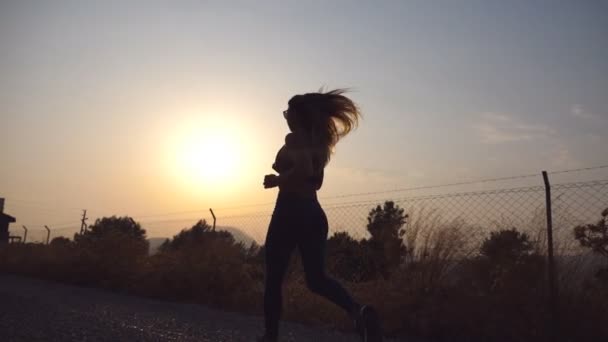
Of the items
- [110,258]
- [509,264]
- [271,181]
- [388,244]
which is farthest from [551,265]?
[110,258]

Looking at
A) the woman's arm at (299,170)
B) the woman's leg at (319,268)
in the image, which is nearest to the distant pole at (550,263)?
the woman's leg at (319,268)

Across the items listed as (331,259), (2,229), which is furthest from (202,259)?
(2,229)

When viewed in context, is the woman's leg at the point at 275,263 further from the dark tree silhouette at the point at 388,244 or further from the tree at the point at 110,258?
the tree at the point at 110,258

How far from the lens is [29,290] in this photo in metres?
8.91

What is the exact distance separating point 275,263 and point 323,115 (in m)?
1.10

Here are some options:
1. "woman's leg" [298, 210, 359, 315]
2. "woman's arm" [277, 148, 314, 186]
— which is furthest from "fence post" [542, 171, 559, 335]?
"woman's arm" [277, 148, 314, 186]

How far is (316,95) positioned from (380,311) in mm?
3425

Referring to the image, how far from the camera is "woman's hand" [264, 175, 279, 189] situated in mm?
3502

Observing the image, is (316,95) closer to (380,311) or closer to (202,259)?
(380,311)

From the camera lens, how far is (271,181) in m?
3.51

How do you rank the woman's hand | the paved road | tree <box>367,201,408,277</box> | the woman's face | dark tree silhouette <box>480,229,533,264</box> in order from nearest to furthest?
the woman's hand
the woman's face
the paved road
dark tree silhouette <box>480,229,533,264</box>
tree <box>367,201,408,277</box>

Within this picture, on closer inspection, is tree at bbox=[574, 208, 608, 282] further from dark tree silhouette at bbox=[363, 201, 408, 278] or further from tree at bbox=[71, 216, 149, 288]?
tree at bbox=[71, 216, 149, 288]

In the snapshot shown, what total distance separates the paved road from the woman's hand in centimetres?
193

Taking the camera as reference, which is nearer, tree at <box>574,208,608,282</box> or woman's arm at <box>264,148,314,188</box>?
woman's arm at <box>264,148,314,188</box>
